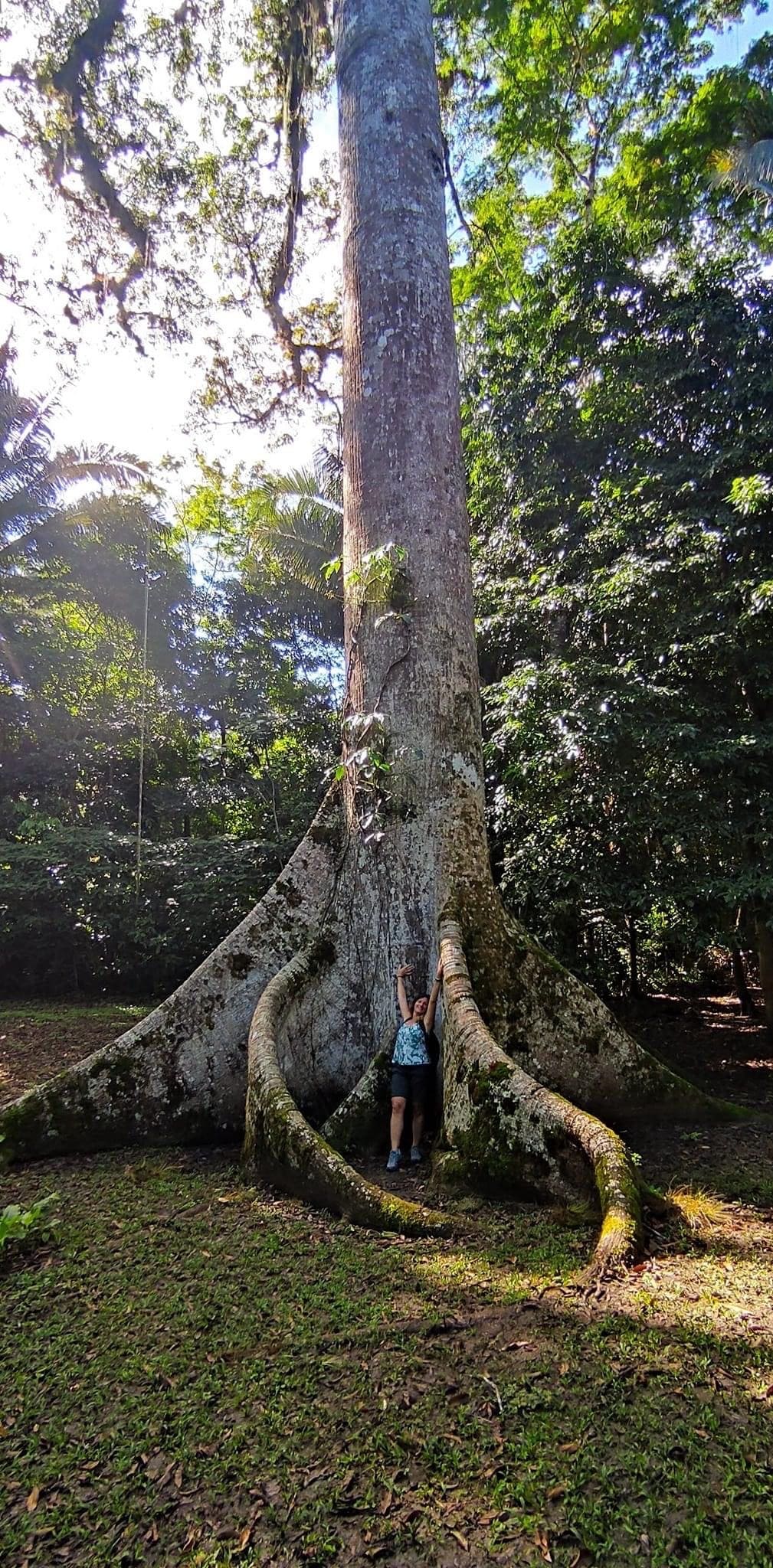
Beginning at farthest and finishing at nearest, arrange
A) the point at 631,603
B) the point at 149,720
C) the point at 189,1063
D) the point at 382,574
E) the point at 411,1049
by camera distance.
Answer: the point at 149,720 < the point at 631,603 < the point at 382,574 < the point at 189,1063 < the point at 411,1049

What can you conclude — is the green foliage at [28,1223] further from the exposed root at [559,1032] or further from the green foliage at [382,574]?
the green foliage at [382,574]

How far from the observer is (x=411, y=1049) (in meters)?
3.97

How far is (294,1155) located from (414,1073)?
0.86 m

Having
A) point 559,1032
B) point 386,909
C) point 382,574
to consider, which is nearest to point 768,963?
point 559,1032

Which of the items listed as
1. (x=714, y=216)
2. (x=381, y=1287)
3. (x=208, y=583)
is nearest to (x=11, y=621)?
(x=208, y=583)

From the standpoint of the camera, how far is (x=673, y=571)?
256 inches

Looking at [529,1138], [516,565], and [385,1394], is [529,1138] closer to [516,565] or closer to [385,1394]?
[385,1394]

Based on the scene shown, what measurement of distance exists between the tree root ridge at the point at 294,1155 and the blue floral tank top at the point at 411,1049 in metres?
0.61

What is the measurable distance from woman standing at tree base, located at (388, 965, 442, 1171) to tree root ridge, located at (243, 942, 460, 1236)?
476mm

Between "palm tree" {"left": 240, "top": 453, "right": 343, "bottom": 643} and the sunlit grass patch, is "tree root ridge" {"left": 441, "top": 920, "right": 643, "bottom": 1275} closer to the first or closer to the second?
the sunlit grass patch

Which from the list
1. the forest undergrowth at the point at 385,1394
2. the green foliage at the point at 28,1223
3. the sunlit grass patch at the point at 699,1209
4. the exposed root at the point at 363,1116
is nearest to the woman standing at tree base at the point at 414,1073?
the exposed root at the point at 363,1116

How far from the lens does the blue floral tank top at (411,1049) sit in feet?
12.9

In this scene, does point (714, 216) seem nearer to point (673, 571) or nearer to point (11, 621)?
point (673, 571)

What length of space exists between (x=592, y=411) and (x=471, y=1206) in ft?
24.9
